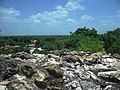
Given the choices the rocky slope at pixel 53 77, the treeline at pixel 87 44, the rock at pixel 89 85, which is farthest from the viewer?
the treeline at pixel 87 44

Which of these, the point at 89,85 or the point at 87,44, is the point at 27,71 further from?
the point at 87,44

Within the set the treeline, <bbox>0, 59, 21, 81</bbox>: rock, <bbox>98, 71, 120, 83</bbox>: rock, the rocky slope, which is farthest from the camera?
the treeline

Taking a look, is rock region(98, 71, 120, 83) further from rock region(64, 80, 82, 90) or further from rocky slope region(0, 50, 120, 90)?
rock region(64, 80, 82, 90)

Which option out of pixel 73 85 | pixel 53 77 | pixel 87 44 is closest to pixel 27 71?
pixel 53 77

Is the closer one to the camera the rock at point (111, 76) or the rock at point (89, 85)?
the rock at point (89, 85)

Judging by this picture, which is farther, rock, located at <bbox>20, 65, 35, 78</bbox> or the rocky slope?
rock, located at <bbox>20, 65, 35, 78</bbox>

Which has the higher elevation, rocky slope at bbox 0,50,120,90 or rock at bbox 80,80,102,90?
rocky slope at bbox 0,50,120,90

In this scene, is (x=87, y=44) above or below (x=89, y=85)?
above

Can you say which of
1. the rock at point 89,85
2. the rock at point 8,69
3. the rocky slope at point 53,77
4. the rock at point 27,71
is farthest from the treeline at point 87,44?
the rock at point 89,85

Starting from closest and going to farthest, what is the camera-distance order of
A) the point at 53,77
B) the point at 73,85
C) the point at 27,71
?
the point at 73,85 < the point at 27,71 < the point at 53,77

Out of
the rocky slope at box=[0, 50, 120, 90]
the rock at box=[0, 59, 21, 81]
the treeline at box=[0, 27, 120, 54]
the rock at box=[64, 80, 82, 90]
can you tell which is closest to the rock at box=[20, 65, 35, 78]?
the rocky slope at box=[0, 50, 120, 90]

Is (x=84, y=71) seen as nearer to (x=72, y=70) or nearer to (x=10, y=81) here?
(x=72, y=70)

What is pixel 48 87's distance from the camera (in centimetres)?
878

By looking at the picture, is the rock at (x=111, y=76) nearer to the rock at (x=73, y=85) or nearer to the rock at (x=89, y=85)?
the rock at (x=89, y=85)
